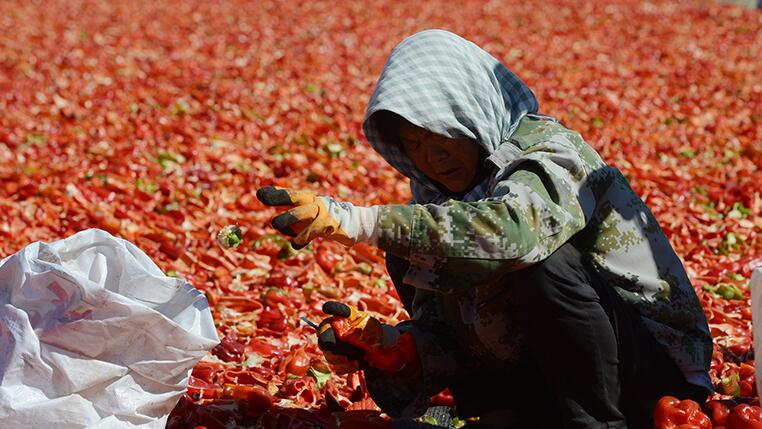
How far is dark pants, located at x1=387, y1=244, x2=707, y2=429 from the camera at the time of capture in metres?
2.38

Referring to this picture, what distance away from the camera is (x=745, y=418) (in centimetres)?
236

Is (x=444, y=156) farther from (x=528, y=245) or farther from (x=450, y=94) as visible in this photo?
(x=528, y=245)

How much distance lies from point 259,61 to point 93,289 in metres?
7.70

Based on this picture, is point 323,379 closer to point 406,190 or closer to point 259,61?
point 406,190

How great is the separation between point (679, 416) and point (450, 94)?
1.02m

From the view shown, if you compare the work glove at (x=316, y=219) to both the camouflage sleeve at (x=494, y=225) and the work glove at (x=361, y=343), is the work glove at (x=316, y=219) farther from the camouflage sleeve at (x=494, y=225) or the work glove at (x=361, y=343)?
the work glove at (x=361, y=343)

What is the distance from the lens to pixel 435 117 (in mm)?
2570

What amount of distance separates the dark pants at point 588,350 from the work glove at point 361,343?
434 mm

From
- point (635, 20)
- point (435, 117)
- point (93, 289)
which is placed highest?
point (435, 117)

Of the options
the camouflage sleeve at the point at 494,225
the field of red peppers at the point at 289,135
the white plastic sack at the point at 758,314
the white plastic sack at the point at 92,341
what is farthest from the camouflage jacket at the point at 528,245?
the white plastic sack at the point at 92,341

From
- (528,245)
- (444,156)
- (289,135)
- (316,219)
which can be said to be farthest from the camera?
(289,135)

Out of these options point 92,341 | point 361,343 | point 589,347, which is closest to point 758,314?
point 589,347

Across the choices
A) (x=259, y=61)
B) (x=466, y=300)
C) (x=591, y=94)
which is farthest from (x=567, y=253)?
(x=259, y=61)

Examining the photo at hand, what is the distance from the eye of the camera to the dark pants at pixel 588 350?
7.82 feet
